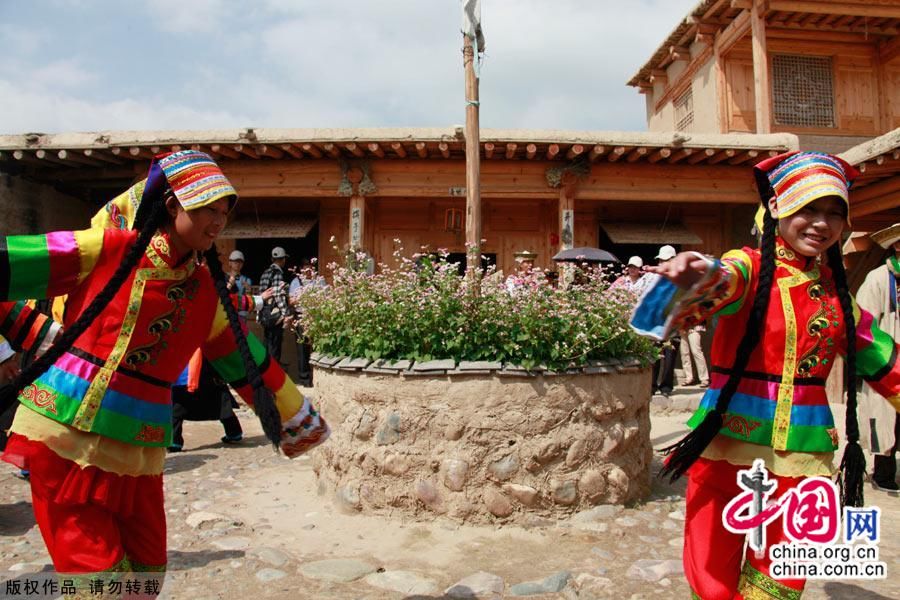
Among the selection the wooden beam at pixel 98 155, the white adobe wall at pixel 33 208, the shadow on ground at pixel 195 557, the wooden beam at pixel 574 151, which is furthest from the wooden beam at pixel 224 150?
the shadow on ground at pixel 195 557

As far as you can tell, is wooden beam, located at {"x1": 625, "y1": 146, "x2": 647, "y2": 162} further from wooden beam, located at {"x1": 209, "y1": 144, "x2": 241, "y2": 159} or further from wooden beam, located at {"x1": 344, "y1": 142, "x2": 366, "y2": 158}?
wooden beam, located at {"x1": 209, "y1": 144, "x2": 241, "y2": 159}

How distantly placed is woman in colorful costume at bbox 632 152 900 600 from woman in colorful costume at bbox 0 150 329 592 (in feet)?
5.34

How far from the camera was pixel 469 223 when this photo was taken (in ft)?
19.7

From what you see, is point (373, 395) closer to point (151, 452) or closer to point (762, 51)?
point (151, 452)

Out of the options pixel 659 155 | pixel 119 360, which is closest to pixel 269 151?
pixel 659 155

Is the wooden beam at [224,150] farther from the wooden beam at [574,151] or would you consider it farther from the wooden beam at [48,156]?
the wooden beam at [574,151]

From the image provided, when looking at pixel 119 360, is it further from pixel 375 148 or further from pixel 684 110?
pixel 684 110

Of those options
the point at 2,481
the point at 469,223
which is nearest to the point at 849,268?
the point at 469,223

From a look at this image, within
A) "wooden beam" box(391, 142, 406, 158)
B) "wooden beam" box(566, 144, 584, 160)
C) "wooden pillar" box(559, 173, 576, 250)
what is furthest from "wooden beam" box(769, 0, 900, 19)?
"wooden beam" box(391, 142, 406, 158)

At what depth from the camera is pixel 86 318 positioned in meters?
2.01

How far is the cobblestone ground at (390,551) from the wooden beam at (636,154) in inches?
229

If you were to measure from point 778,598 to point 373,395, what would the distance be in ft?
9.27

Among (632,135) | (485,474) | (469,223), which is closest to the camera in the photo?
(485,474)

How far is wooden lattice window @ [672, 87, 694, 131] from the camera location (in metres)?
14.2
